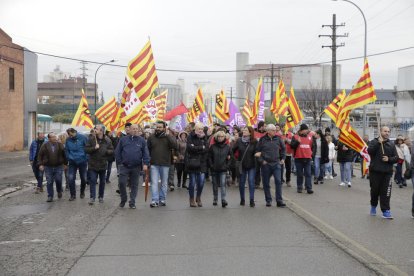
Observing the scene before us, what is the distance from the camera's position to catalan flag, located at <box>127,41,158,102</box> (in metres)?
15.3

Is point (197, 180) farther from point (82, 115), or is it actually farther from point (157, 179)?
point (82, 115)

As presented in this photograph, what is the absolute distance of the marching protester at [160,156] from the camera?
39.9 feet

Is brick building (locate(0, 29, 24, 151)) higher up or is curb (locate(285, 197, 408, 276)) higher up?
brick building (locate(0, 29, 24, 151))

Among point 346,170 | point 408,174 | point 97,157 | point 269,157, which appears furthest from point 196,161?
point 346,170

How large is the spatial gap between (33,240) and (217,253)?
2.92m

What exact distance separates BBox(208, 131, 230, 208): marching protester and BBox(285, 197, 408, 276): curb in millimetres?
2047

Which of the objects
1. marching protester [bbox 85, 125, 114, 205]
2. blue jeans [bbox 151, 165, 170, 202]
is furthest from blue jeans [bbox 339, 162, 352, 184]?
marching protester [bbox 85, 125, 114, 205]

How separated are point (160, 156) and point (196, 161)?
78 cm

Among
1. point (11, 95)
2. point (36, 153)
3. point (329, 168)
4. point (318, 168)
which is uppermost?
point (11, 95)

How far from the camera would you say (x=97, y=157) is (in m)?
13.0

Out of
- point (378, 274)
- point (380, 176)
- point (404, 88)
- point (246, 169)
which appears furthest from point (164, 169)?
point (404, 88)

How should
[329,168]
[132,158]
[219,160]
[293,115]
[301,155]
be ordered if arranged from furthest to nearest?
[293,115], [329,168], [301,155], [219,160], [132,158]

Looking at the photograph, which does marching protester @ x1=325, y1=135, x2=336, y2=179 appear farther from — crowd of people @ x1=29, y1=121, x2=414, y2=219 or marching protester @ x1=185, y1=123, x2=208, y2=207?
marching protester @ x1=185, y1=123, x2=208, y2=207

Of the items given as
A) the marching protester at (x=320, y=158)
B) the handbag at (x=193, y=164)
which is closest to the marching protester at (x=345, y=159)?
the marching protester at (x=320, y=158)
